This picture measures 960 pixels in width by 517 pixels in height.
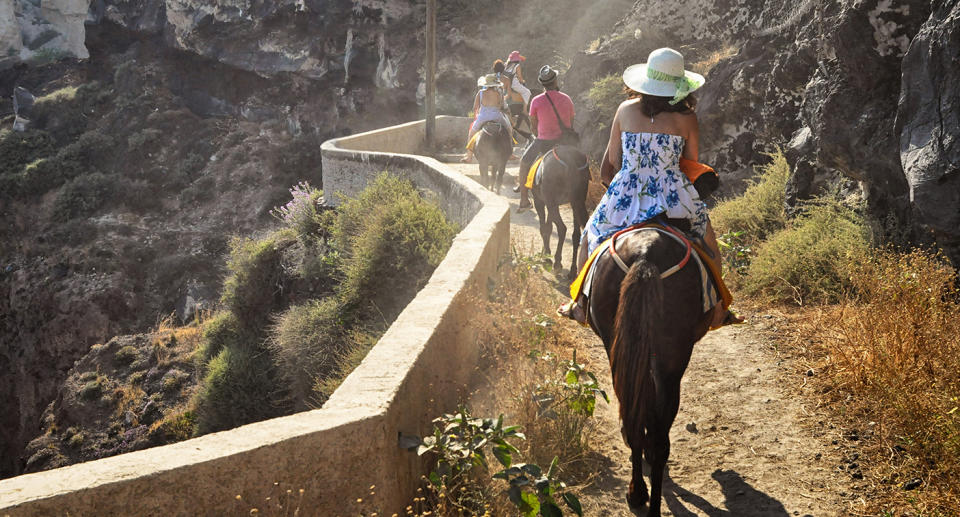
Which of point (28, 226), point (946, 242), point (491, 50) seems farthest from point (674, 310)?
point (28, 226)

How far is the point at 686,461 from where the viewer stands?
445 cm

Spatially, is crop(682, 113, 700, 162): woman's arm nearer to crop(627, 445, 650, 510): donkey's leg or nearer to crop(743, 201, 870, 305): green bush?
crop(627, 445, 650, 510): donkey's leg

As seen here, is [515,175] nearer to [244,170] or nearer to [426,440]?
[426,440]

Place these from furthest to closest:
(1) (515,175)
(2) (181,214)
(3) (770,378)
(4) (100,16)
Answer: (4) (100,16)
(2) (181,214)
(1) (515,175)
(3) (770,378)

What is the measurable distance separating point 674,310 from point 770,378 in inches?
97.2

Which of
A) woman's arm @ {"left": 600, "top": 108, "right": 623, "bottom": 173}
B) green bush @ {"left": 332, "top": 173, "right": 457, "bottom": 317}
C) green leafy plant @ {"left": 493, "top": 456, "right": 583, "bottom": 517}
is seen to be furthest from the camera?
green bush @ {"left": 332, "top": 173, "right": 457, "bottom": 317}

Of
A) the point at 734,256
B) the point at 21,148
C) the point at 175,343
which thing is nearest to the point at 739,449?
the point at 734,256

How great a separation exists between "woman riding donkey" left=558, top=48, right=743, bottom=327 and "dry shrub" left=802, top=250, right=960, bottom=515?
1082 mm

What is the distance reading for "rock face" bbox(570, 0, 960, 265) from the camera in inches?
221

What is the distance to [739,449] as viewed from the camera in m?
4.52

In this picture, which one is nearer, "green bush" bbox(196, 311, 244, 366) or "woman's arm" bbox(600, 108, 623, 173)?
"woman's arm" bbox(600, 108, 623, 173)

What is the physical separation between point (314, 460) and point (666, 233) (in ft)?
7.13

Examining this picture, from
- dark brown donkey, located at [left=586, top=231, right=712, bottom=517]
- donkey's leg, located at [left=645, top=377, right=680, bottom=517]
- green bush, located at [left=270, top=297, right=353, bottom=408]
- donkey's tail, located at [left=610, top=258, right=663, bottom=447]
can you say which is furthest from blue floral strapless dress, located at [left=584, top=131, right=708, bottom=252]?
green bush, located at [left=270, top=297, right=353, bottom=408]

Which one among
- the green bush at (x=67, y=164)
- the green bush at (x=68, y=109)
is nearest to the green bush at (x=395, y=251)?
the green bush at (x=67, y=164)
